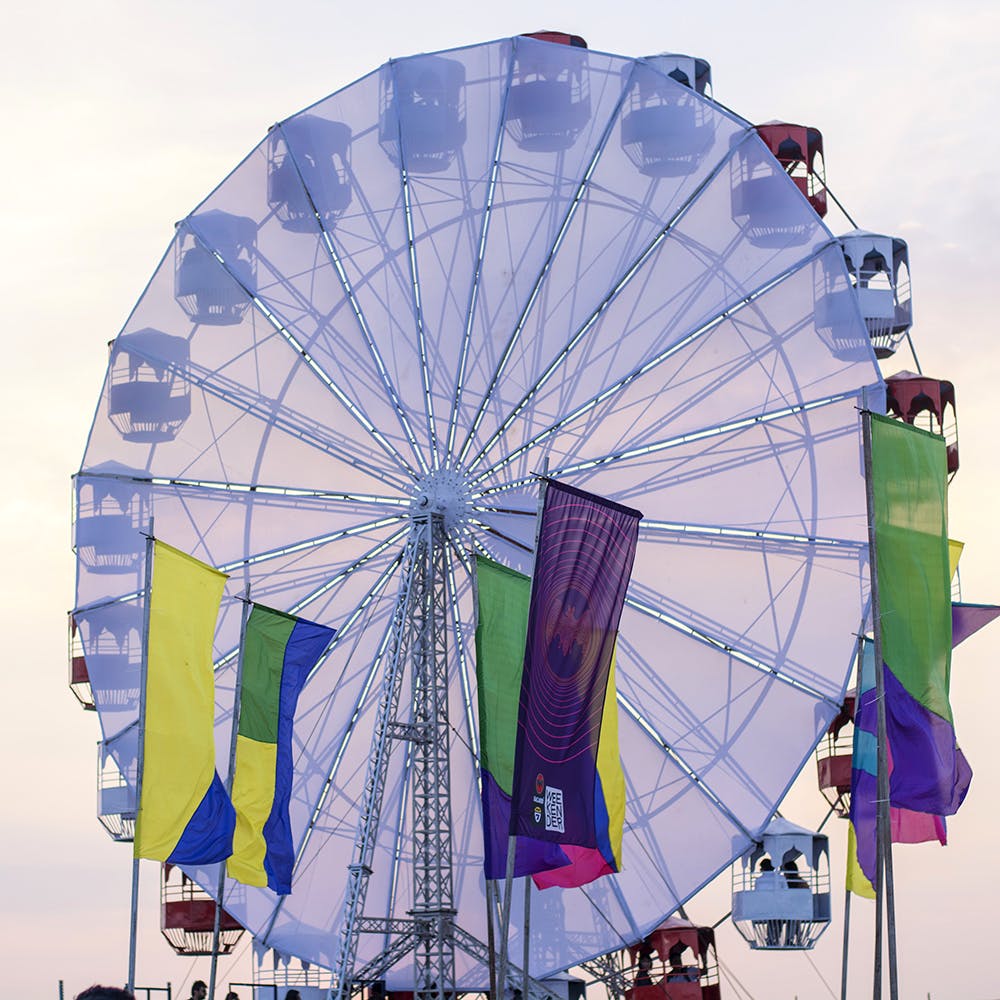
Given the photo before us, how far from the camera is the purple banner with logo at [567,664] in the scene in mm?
30938

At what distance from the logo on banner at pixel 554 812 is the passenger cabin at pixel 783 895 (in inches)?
804

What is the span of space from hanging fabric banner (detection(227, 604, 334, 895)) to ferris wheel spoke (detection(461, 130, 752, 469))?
7202mm

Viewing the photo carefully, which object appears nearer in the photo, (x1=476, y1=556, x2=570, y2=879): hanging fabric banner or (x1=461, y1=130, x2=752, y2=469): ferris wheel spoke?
(x1=476, y1=556, x2=570, y2=879): hanging fabric banner

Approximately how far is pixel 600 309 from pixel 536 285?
143 centimetres

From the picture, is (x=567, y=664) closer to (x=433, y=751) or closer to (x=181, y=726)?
(x=181, y=726)

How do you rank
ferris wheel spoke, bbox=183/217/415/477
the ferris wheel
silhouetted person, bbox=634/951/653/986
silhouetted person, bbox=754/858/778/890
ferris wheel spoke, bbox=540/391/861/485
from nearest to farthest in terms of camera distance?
the ferris wheel
ferris wheel spoke, bbox=540/391/861/485
ferris wheel spoke, bbox=183/217/415/477
silhouetted person, bbox=754/858/778/890
silhouetted person, bbox=634/951/653/986

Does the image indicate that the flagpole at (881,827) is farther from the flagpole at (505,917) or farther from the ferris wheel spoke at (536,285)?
the ferris wheel spoke at (536,285)

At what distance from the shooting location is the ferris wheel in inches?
1777

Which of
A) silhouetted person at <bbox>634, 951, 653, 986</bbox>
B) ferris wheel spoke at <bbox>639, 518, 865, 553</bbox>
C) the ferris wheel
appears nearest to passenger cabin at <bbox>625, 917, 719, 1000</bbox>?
silhouetted person at <bbox>634, 951, 653, 986</bbox>

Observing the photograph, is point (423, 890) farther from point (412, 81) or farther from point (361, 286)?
point (412, 81)

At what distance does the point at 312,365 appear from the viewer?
4703 centimetres

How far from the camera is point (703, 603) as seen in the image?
45625 millimetres

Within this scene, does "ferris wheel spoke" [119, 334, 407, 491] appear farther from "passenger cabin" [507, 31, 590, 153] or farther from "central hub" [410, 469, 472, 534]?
"passenger cabin" [507, 31, 590, 153]

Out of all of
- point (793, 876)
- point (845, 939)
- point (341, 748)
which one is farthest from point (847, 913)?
point (341, 748)
